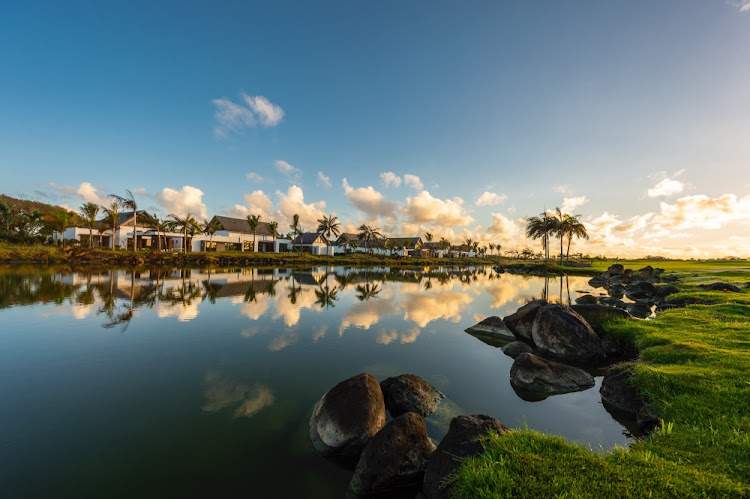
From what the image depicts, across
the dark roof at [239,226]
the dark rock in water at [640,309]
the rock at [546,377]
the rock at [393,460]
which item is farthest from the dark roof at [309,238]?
the rock at [393,460]

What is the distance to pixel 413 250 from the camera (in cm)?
13975

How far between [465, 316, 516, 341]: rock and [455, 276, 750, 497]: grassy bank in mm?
8585

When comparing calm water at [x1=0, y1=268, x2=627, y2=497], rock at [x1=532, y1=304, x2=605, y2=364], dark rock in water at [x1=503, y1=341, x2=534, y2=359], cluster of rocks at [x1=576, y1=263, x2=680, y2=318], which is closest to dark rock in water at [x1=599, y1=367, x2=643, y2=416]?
calm water at [x1=0, y1=268, x2=627, y2=497]

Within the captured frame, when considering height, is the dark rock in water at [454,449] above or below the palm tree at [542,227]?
below

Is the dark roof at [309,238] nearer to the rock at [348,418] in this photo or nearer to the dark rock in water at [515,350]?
the dark rock in water at [515,350]

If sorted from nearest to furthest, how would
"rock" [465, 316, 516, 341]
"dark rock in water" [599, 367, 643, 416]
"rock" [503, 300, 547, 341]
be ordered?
"dark rock in water" [599, 367, 643, 416] < "rock" [503, 300, 547, 341] < "rock" [465, 316, 516, 341]

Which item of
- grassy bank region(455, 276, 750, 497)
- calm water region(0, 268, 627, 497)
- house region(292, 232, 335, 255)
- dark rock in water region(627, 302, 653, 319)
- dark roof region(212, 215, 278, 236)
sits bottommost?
calm water region(0, 268, 627, 497)

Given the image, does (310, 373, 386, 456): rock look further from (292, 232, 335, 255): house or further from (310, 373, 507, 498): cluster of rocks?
(292, 232, 335, 255): house

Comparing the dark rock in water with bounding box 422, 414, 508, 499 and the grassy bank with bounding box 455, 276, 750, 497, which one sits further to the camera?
the dark rock in water with bounding box 422, 414, 508, 499

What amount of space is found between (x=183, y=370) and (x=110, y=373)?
232cm

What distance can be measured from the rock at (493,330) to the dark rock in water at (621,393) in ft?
22.9

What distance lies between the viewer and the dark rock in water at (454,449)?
519 cm

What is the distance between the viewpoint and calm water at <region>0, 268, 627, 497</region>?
6098mm

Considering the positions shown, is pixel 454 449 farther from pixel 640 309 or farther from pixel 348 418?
pixel 640 309
